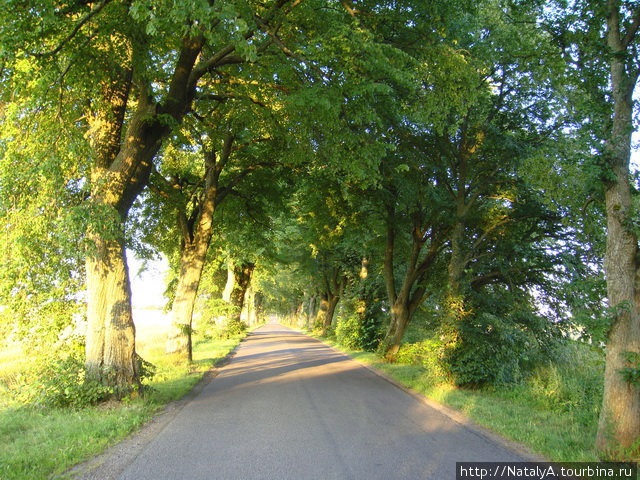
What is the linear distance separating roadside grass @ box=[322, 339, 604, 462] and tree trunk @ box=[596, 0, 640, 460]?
0.36 m

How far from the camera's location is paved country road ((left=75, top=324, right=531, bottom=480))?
17.4 ft

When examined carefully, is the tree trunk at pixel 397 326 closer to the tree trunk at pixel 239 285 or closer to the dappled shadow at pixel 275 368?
the dappled shadow at pixel 275 368

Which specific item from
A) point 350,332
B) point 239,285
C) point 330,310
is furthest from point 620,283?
point 239,285

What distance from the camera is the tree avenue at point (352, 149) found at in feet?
21.6

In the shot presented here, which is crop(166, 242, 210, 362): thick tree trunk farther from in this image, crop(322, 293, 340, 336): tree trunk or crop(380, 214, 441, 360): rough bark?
crop(322, 293, 340, 336): tree trunk

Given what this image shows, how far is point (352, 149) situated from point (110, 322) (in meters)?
6.15

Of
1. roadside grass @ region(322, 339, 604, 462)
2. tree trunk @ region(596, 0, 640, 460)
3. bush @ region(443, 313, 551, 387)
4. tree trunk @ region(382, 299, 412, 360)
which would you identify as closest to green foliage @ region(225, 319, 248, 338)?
tree trunk @ region(382, 299, 412, 360)

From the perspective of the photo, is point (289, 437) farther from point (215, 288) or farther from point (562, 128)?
point (215, 288)

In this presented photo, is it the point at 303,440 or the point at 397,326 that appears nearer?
the point at 303,440

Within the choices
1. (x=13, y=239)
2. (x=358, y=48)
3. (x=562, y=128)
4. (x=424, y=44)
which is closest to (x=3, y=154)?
(x=13, y=239)

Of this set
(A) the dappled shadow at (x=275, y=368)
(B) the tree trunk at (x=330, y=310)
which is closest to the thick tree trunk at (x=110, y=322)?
(A) the dappled shadow at (x=275, y=368)

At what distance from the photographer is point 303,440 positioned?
663cm

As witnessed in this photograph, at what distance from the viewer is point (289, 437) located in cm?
678

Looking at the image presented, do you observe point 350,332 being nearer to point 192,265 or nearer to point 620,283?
point 192,265
